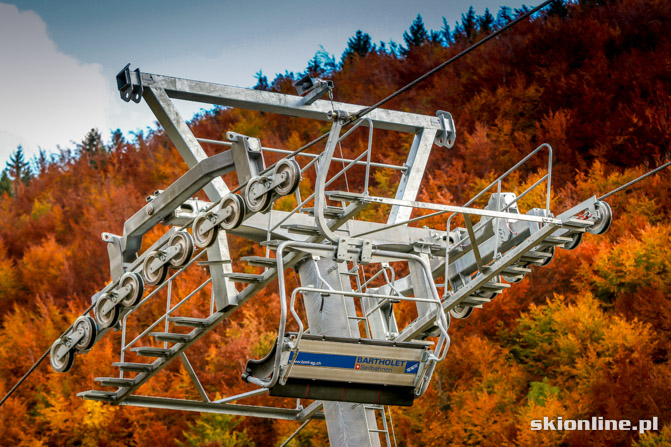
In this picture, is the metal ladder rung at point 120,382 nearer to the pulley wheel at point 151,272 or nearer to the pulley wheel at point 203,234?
the pulley wheel at point 151,272

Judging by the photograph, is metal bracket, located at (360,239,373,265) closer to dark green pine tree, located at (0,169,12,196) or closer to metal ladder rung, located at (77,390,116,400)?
metal ladder rung, located at (77,390,116,400)

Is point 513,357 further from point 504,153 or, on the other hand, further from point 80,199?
point 80,199

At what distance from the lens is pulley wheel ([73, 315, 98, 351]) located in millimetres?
8852

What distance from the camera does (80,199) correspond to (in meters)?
42.4

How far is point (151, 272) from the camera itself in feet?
26.8

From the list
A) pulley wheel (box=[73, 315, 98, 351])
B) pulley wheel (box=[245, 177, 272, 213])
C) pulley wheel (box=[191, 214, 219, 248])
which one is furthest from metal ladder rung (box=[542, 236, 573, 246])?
pulley wheel (box=[73, 315, 98, 351])

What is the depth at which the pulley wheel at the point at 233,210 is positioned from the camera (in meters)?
7.28

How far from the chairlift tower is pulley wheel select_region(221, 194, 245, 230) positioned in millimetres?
15

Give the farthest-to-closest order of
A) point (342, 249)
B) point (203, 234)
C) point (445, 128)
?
point (445, 128) → point (203, 234) → point (342, 249)

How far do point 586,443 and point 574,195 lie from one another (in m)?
8.37

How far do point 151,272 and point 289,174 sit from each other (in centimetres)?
200

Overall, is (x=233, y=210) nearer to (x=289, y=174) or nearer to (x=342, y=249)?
(x=289, y=174)

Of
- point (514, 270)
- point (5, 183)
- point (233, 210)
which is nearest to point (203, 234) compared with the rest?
point (233, 210)

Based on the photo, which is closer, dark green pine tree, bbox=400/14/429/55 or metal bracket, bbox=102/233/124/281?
metal bracket, bbox=102/233/124/281
